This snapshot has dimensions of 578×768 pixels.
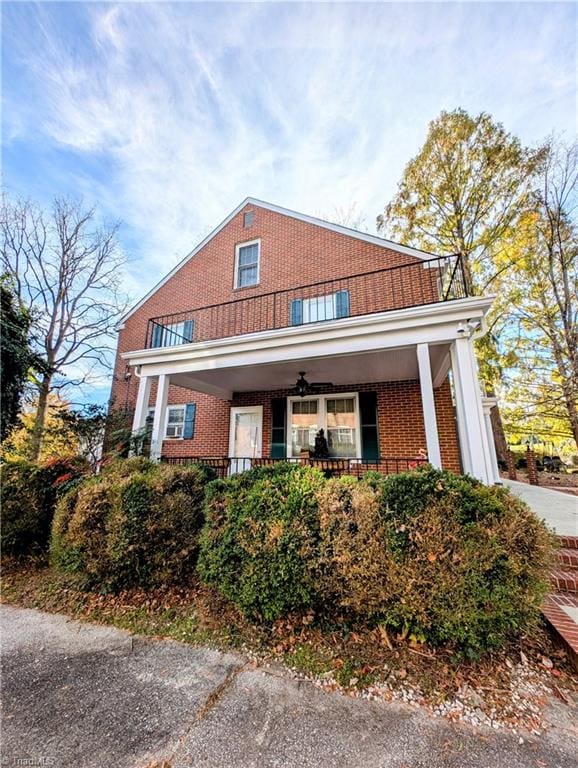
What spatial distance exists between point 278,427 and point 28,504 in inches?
208

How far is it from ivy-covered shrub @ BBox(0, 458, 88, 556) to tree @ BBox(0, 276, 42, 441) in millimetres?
→ 3082

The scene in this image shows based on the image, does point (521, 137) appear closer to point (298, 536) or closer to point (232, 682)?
point (298, 536)

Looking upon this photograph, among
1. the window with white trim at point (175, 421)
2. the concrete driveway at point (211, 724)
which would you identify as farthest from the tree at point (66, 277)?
the concrete driveway at point (211, 724)

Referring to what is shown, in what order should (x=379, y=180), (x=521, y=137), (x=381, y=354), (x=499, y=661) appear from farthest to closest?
(x=379, y=180) → (x=521, y=137) → (x=381, y=354) → (x=499, y=661)

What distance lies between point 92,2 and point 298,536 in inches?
358

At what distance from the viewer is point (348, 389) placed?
7926 millimetres

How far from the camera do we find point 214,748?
1810 mm

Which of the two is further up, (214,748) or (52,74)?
(52,74)

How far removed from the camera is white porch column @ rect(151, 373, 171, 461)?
258 inches

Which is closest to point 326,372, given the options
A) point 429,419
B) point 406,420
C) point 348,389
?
point 348,389

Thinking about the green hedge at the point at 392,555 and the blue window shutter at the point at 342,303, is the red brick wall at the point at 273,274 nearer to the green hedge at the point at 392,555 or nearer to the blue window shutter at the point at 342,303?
the blue window shutter at the point at 342,303

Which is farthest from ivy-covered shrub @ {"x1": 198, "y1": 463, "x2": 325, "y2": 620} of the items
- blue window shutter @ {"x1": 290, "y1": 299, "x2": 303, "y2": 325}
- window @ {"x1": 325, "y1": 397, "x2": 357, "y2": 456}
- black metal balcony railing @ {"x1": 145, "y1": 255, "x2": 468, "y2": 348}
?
blue window shutter @ {"x1": 290, "y1": 299, "x2": 303, "y2": 325}

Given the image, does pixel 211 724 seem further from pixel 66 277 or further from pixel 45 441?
pixel 66 277

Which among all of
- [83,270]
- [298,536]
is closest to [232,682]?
[298,536]
